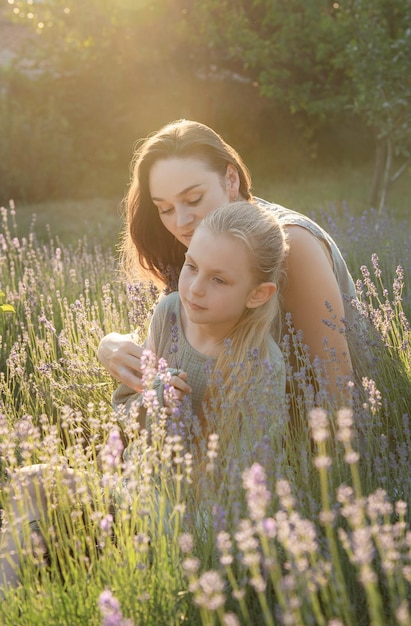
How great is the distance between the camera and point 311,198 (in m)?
13.2

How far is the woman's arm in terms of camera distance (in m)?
3.31

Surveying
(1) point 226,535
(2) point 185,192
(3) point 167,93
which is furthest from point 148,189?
(3) point 167,93

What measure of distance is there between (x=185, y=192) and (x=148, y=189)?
0.36 metres

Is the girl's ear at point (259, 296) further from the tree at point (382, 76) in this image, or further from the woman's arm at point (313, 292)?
the tree at point (382, 76)

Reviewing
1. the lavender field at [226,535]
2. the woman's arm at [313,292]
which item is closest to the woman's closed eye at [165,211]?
the woman's arm at [313,292]

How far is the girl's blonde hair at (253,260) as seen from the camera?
9.63 ft

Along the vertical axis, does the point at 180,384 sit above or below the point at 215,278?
below

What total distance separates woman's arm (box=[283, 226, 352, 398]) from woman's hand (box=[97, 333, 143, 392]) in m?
0.69

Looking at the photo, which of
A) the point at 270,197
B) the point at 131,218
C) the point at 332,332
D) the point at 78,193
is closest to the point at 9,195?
the point at 78,193

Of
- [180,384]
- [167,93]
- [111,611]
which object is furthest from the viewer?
[167,93]

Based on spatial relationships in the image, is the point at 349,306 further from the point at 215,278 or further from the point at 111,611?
the point at 111,611

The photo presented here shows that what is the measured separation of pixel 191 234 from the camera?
11.8ft

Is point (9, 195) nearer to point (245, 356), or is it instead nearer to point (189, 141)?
point (189, 141)

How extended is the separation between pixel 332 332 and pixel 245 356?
60 cm
